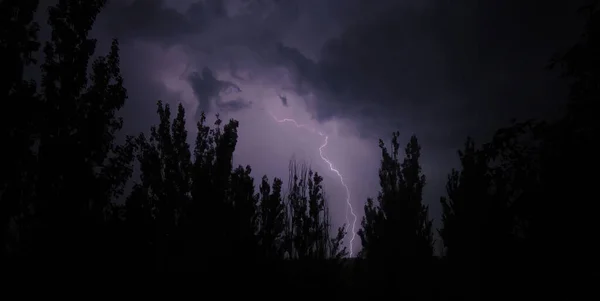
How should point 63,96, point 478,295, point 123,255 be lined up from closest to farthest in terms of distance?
point 123,255
point 478,295
point 63,96

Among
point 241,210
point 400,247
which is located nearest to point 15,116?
point 241,210

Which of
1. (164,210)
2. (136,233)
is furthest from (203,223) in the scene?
(164,210)

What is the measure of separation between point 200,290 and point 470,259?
7977 millimetres

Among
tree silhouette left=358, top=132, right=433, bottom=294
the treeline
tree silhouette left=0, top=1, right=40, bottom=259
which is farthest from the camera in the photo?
tree silhouette left=358, top=132, right=433, bottom=294

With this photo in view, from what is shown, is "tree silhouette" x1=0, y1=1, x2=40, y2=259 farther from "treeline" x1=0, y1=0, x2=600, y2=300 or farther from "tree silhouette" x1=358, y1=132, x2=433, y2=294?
"tree silhouette" x1=358, y1=132, x2=433, y2=294

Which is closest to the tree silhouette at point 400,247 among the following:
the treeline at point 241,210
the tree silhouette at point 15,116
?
the treeline at point 241,210

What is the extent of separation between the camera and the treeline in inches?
160

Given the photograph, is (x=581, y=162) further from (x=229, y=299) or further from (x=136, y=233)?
(x=136, y=233)

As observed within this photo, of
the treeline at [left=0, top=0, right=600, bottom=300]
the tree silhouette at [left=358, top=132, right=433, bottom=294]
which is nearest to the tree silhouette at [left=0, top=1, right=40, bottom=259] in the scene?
the treeline at [left=0, top=0, right=600, bottom=300]

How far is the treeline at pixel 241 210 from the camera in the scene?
407 centimetres

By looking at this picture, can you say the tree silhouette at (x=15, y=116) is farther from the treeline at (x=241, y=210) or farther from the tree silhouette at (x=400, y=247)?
the tree silhouette at (x=400, y=247)

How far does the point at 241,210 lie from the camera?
7.35 m

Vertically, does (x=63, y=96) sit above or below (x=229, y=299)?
above

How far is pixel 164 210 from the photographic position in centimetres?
1655
